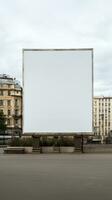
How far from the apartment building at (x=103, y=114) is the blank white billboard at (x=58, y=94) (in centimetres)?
10711

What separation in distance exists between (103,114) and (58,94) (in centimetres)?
10993

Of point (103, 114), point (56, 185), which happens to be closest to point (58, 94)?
point (56, 185)

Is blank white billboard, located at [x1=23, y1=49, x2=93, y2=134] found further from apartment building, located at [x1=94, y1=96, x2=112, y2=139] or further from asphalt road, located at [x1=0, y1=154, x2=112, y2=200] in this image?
apartment building, located at [x1=94, y1=96, x2=112, y2=139]

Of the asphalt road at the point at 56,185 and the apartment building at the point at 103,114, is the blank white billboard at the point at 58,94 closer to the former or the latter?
the asphalt road at the point at 56,185

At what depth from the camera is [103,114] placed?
154 metres

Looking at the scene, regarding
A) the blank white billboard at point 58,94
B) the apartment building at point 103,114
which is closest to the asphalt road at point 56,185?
the blank white billboard at point 58,94

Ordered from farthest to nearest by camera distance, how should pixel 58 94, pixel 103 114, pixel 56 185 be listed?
1. pixel 103 114
2. pixel 58 94
3. pixel 56 185

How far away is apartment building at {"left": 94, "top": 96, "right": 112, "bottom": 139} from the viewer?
15375cm

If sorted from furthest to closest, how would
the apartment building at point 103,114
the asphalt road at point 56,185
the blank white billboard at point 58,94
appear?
the apartment building at point 103,114 → the blank white billboard at point 58,94 → the asphalt road at point 56,185

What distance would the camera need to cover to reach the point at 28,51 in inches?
1751

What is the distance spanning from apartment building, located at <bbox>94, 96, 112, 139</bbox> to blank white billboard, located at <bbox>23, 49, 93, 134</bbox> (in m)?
107

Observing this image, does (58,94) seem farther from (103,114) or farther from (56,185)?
(103,114)

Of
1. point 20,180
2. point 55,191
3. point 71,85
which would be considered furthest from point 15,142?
point 55,191

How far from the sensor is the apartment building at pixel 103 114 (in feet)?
504
